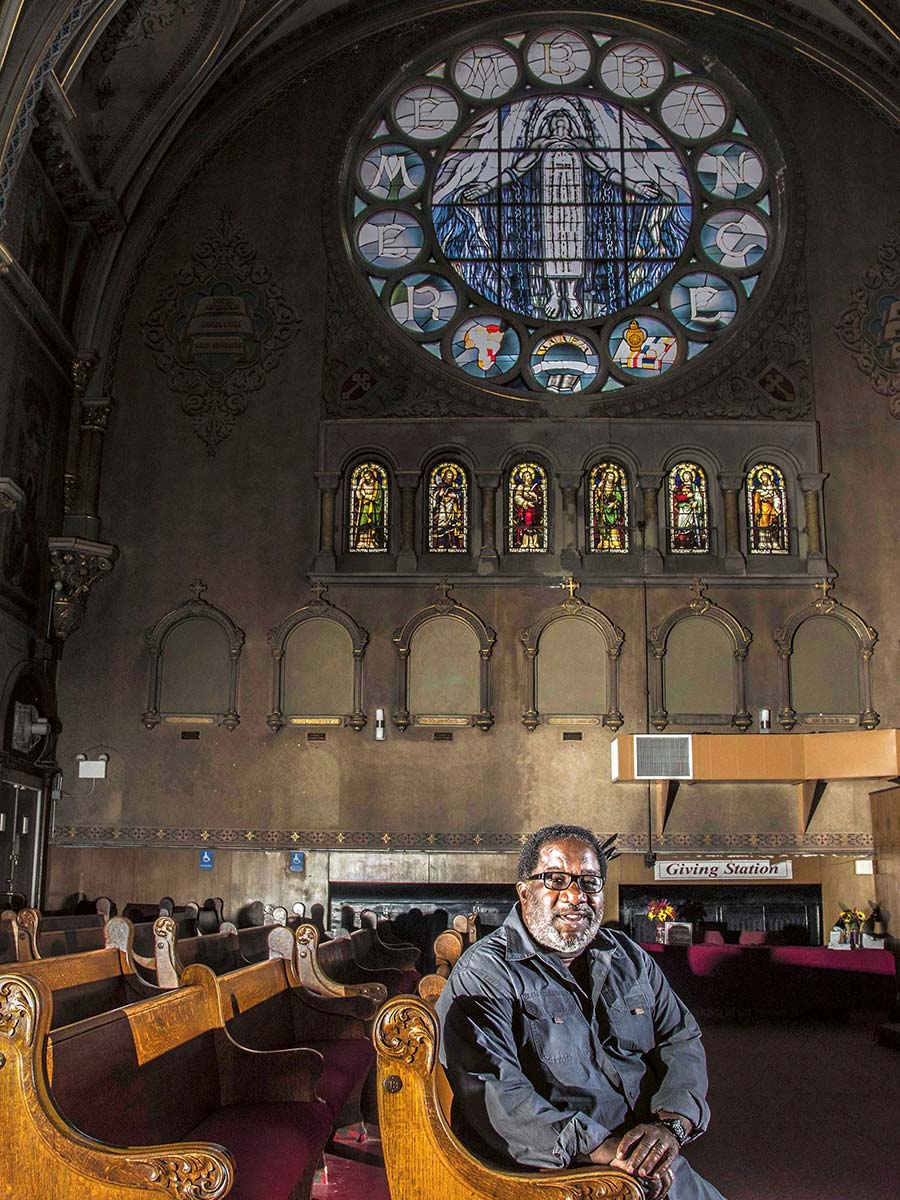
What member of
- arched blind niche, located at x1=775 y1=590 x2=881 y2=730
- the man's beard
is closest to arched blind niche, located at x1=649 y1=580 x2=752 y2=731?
arched blind niche, located at x1=775 y1=590 x2=881 y2=730

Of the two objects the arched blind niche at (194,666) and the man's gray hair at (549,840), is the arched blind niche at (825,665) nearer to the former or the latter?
the arched blind niche at (194,666)

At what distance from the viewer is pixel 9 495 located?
12719 mm

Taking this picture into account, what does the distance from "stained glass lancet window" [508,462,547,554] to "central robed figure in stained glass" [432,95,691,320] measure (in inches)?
97.8

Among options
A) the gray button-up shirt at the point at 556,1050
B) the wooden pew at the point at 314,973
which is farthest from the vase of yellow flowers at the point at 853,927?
the gray button-up shirt at the point at 556,1050

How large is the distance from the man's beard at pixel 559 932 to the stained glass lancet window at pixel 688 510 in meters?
13.2

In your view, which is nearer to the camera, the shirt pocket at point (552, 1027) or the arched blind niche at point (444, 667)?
the shirt pocket at point (552, 1027)

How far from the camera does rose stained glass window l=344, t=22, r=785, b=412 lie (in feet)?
55.7

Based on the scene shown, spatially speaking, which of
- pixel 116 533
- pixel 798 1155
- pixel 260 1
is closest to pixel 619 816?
pixel 116 533

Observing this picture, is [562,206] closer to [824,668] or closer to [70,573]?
[824,668]

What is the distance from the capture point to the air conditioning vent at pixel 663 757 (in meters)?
13.8

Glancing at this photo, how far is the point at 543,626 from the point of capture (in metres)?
15.6

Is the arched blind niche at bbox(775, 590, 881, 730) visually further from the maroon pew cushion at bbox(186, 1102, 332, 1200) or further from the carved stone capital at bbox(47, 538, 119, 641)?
the maroon pew cushion at bbox(186, 1102, 332, 1200)

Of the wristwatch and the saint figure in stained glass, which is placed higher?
the saint figure in stained glass

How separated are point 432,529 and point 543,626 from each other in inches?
79.7
